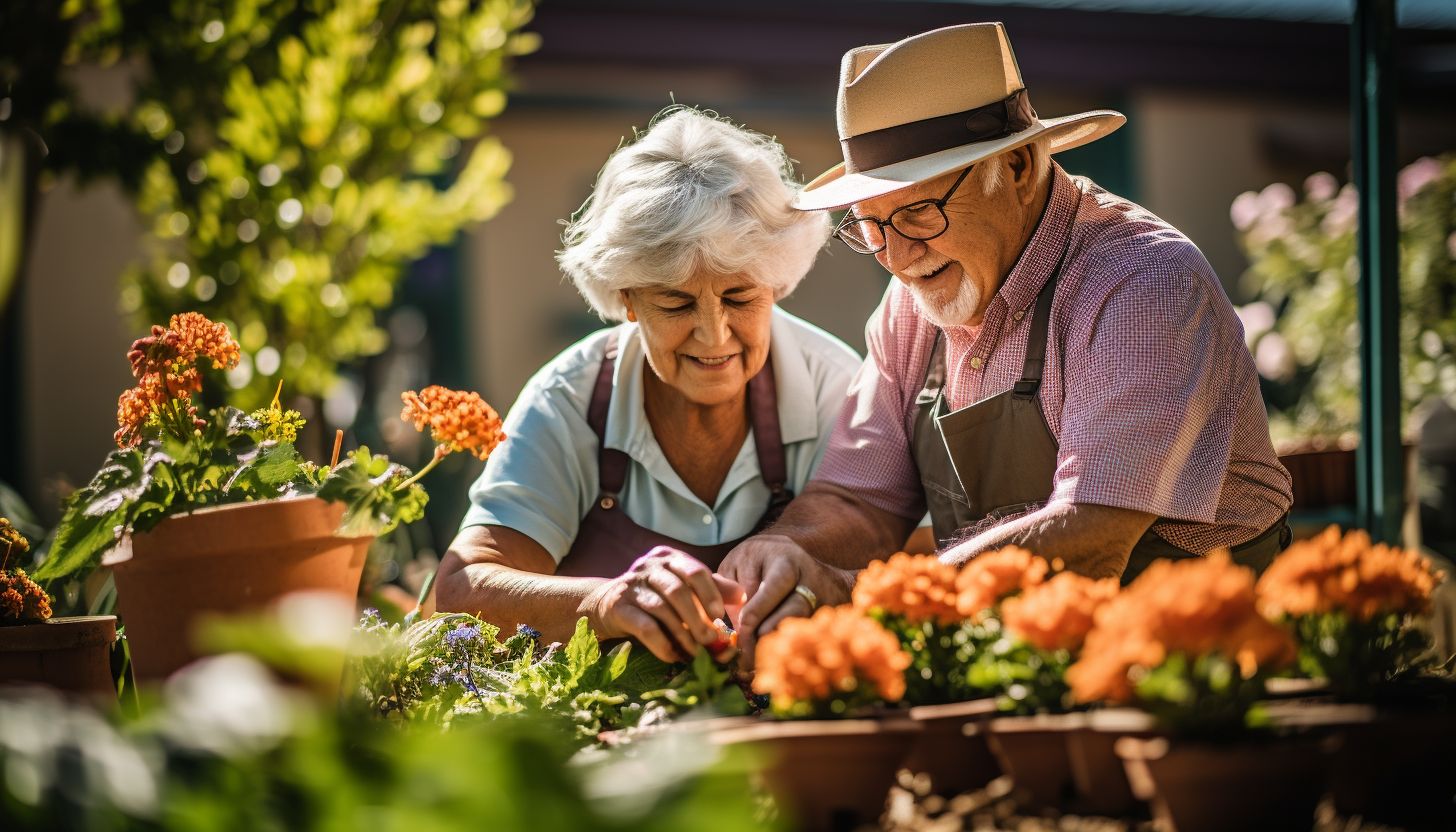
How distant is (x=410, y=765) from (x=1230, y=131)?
10197 mm

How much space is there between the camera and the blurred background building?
286 inches

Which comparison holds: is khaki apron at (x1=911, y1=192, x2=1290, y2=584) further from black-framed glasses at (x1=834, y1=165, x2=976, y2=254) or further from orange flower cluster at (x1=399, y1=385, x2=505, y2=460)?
orange flower cluster at (x1=399, y1=385, x2=505, y2=460)

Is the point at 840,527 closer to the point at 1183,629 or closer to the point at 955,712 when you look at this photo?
the point at 955,712

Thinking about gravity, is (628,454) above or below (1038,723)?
below

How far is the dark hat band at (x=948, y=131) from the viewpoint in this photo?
2.43 meters

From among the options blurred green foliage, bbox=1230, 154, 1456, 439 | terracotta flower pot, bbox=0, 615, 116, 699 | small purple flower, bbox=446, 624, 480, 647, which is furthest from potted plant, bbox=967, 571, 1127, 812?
blurred green foliage, bbox=1230, 154, 1456, 439

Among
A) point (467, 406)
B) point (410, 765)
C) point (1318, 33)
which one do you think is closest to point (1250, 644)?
point (410, 765)

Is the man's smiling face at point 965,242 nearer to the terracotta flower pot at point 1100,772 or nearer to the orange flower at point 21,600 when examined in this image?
the terracotta flower pot at point 1100,772

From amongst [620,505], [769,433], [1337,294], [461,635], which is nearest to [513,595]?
[461,635]

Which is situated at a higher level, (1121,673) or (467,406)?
(467,406)

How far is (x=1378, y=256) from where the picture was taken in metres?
3.35

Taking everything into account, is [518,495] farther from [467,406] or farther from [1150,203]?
[1150,203]

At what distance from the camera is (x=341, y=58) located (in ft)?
16.3

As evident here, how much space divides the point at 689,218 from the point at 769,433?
1.94 feet
